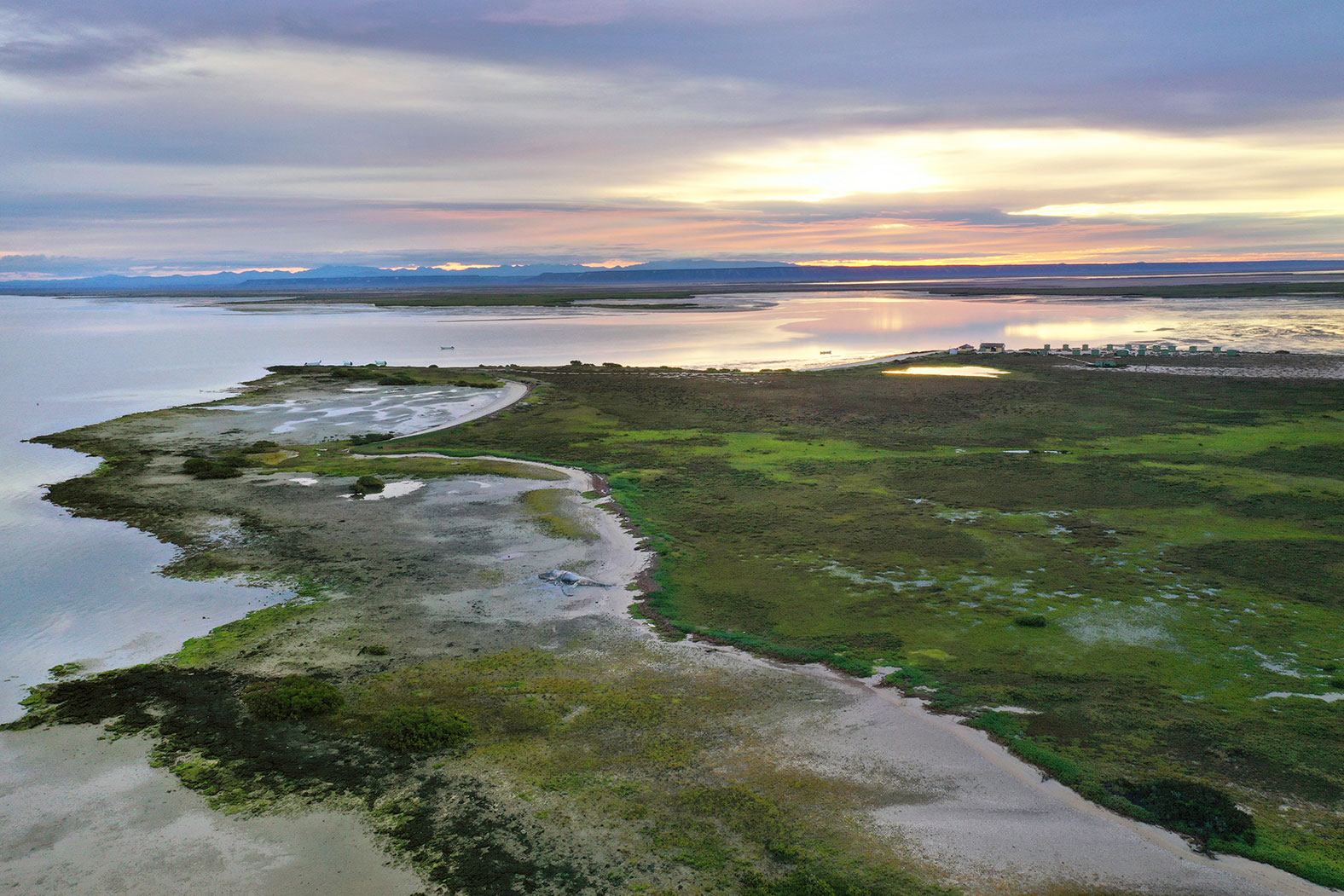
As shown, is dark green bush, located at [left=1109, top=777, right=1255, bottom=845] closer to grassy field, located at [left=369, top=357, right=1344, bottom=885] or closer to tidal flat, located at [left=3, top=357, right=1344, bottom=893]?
grassy field, located at [left=369, top=357, right=1344, bottom=885]

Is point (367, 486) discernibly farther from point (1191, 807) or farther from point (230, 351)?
point (230, 351)

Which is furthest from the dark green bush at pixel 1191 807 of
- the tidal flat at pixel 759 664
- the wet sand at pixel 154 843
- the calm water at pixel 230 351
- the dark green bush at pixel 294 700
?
the calm water at pixel 230 351

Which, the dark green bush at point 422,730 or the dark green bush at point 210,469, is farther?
the dark green bush at point 210,469

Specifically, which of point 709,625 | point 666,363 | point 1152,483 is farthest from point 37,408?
point 1152,483

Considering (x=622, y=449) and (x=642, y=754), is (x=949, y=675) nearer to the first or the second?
(x=642, y=754)

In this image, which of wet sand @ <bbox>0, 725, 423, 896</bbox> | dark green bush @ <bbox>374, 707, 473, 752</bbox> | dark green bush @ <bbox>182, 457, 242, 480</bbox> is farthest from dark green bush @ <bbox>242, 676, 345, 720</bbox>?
dark green bush @ <bbox>182, 457, 242, 480</bbox>

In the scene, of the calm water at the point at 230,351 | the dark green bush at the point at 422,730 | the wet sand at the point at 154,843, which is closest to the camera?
the wet sand at the point at 154,843

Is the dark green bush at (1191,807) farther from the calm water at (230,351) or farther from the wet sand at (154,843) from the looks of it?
the calm water at (230,351)
